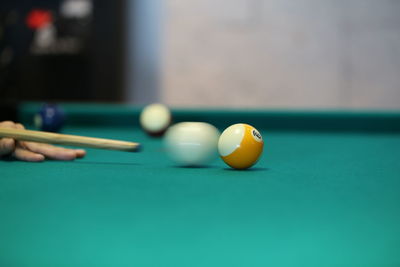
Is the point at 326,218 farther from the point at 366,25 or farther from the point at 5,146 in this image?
the point at 366,25

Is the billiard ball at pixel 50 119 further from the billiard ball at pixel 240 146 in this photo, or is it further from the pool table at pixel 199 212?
the billiard ball at pixel 240 146

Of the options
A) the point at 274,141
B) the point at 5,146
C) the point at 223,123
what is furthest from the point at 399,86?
the point at 5,146

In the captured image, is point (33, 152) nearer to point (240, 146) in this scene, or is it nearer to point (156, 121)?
point (240, 146)

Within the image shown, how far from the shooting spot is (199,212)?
0.99 metres

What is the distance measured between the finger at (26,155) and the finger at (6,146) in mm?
20

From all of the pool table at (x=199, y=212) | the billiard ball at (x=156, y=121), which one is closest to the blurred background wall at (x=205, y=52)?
the billiard ball at (x=156, y=121)

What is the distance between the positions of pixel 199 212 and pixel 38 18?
20.7ft

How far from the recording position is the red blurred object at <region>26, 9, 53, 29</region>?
22.2 ft

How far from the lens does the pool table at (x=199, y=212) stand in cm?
77

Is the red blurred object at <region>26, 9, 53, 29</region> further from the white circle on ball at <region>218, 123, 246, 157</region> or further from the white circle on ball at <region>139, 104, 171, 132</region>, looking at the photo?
the white circle on ball at <region>218, 123, 246, 157</region>

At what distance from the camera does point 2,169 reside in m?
1.59

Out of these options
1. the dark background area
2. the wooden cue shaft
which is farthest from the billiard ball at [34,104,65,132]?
the dark background area

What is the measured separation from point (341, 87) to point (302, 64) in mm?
476

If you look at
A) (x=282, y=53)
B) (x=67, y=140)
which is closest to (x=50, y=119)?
(x=67, y=140)
